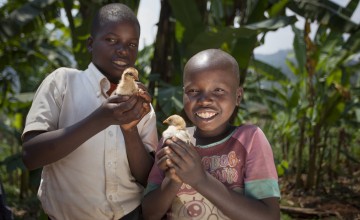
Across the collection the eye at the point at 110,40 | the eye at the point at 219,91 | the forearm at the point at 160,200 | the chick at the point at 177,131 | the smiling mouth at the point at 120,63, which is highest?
the eye at the point at 110,40

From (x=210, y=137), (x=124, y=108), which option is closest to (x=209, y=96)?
(x=210, y=137)

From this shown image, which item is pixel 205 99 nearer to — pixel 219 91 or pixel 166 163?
pixel 219 91

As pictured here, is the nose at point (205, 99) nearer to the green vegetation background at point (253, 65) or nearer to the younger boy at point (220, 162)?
the younger boy at point (220, 162)

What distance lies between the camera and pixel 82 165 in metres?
1.39

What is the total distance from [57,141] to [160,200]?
0.36 meters

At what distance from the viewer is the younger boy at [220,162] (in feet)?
3.88

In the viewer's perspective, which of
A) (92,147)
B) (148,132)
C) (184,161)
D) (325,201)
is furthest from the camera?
(325,201)

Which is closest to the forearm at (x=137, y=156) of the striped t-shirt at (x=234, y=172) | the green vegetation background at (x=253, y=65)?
the striped t-shirt at (x=234, y=172)

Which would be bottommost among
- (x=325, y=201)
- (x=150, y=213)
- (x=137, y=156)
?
(x=325, y=201)

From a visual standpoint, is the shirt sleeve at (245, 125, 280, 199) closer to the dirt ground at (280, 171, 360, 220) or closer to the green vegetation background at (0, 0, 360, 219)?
the green vegetation background at (0, 0, 360, 219)

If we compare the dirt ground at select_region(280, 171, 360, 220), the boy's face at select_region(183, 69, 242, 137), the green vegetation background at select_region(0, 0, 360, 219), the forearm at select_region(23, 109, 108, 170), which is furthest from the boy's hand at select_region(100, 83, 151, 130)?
the dirt ground at select_region(280, 171, 360, 220)

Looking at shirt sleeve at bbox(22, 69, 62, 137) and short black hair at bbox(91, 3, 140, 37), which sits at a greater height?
short black hair at bbox(91, 3, 140, 37)

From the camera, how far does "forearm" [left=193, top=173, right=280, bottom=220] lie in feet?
3.71

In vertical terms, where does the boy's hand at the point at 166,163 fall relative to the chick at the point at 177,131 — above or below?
below
